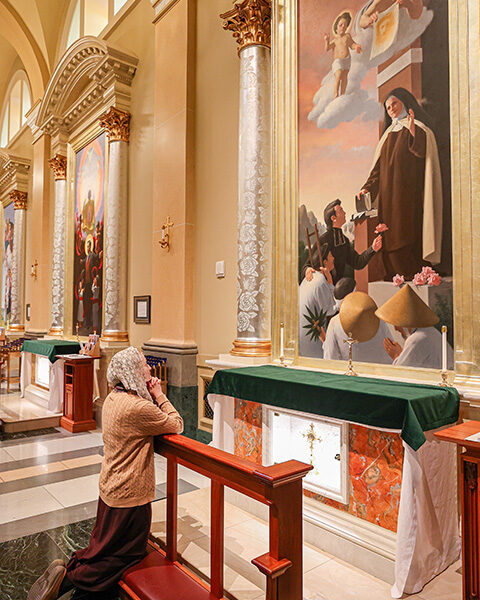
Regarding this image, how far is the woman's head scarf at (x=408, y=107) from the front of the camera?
3.45 meters

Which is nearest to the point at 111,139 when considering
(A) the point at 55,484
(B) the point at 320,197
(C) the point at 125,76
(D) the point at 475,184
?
(C) the point at 125,76

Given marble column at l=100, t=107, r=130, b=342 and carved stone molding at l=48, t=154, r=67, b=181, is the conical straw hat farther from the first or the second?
carved stone molding at l=48, t=154, r=67, b=181

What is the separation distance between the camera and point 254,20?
489 cm

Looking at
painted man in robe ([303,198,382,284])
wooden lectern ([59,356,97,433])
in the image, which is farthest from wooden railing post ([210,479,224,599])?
A: wooden lectern ([59,356,97,433])

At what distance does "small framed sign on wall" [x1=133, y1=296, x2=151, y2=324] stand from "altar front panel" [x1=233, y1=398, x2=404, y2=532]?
4.28 meters

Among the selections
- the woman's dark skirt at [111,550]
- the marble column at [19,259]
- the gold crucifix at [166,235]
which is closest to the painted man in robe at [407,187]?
the woman's dark skirt at [111,550]

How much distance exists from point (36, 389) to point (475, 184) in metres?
9.01

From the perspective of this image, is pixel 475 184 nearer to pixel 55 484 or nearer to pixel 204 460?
pixel 204 460

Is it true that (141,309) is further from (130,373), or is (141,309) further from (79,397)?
(130,373)

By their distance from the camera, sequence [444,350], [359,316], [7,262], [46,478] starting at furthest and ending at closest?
[7,262] < [46,478] < [359,316] < [444,350]

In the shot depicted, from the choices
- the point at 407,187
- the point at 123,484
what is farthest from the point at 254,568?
the point at 407,187

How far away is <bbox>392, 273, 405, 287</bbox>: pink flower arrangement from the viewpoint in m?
3.54

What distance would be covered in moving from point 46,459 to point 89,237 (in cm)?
445

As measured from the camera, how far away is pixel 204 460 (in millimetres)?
2490
